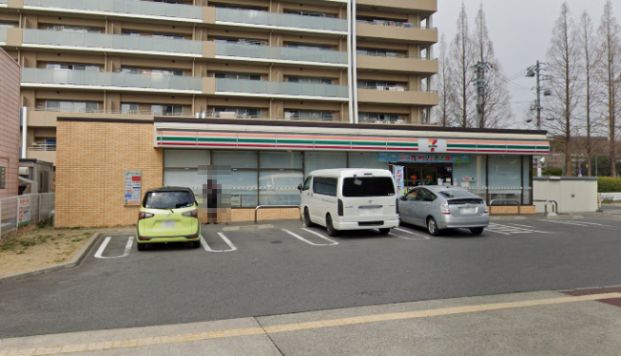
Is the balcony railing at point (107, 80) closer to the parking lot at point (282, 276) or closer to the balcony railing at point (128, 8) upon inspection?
the balcony railing at point (128, 8)

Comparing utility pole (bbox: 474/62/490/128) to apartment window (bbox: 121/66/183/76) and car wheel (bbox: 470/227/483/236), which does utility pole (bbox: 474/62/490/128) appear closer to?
car wheel (bbox: 470/227/483/236)

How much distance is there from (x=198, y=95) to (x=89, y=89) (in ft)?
25.5

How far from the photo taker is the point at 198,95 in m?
33.5

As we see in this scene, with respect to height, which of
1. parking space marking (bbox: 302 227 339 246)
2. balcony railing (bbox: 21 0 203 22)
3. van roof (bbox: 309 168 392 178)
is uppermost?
balcony railing (bbox: 21 0 203 22)

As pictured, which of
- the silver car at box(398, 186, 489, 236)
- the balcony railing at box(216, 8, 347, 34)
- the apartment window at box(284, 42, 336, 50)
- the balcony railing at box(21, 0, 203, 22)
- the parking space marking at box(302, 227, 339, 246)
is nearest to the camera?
the parking space marking at box(302, 227, 339, 246)

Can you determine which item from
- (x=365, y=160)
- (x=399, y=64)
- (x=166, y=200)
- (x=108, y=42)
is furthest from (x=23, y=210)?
(x=399, y=64)

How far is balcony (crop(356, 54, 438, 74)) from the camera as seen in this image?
37.4 metres

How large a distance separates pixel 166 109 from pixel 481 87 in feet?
82.2

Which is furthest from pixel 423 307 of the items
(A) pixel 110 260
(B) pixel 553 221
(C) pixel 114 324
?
(B) pixel 553 221

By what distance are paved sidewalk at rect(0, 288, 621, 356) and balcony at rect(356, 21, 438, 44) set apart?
115 feet

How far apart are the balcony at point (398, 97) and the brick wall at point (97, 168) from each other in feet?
76.5

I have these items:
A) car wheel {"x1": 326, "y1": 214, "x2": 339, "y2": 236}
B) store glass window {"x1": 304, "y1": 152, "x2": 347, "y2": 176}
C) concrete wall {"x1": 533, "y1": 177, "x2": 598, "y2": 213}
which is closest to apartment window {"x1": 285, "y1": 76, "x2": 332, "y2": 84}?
store glass window {"x1": 304, "y1": 152, "x2": 347, "y2": 176}

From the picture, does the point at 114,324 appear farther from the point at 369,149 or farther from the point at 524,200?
the point at 524,200

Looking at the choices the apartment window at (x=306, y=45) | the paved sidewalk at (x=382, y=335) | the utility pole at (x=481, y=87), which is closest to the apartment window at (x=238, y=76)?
the apartment window at (x=306, y=45)
